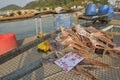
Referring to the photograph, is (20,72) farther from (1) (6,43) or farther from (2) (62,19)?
(2) (62,19)

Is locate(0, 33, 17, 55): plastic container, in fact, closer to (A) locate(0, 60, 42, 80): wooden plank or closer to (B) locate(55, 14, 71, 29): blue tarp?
(B) locate(55, 14, 71, 29): blue tarp

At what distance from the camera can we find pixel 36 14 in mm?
7684

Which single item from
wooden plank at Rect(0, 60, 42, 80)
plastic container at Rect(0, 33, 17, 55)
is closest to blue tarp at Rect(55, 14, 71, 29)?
plastic container at Rect(0, 33, 17, 55)

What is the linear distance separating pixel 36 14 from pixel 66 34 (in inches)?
191

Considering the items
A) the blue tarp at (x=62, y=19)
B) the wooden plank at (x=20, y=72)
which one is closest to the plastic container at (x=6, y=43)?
the blue tarp at (x=62, y=19)

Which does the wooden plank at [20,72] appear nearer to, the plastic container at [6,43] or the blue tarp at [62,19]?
the plastic container at [6,43]

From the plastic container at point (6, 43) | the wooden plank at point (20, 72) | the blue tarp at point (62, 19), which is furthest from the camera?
the blue tarp at point (62, 19)

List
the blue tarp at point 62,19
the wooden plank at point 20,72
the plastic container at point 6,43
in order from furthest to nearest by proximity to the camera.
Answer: the blue tarp at point 62,19
the plastic container at point 6,43
the wooden plank at point 20,72

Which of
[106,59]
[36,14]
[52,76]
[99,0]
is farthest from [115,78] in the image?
[99,0]

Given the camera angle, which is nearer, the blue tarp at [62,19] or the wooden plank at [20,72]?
the wooden plank at [20,72]

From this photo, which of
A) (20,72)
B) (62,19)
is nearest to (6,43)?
(62,19)

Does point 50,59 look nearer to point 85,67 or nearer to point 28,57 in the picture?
point 85,67

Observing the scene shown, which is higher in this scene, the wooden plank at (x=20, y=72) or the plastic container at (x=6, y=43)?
the wooden plank at (x=20, y=72)

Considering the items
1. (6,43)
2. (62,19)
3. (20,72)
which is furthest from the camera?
(62,19)
